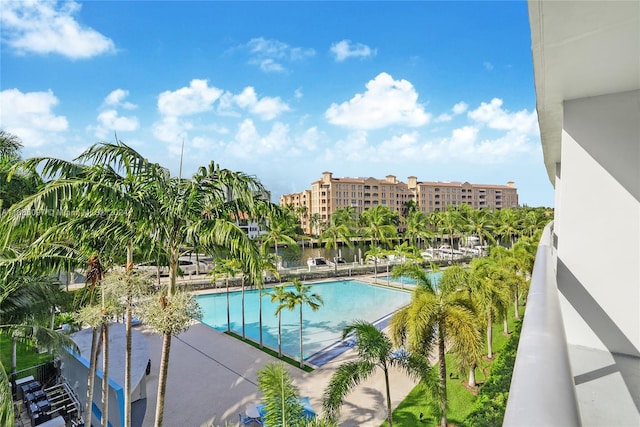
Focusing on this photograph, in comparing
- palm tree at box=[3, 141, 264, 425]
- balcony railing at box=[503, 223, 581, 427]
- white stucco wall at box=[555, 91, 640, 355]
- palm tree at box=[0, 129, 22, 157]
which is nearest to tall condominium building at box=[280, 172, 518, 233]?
palm tree at box=[0, 129, 22, 157]

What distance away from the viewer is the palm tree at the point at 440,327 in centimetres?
844

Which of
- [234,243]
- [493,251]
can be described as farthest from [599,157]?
[493,251]

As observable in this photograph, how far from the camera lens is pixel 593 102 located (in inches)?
98.3

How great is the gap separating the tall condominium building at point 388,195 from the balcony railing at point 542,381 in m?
66.7

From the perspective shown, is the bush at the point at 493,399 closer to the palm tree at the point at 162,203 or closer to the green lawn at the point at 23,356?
the palm tree at the point at 162,203

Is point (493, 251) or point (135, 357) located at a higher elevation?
point (493, 251)

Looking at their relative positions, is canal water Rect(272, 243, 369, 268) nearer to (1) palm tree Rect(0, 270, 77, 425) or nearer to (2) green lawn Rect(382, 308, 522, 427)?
(2) green lawn Rect(382, 308, 522, 427)

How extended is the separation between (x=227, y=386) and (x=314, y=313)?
9.89 m

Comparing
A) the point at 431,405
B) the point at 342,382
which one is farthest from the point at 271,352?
the point at 342,382

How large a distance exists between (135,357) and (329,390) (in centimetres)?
657

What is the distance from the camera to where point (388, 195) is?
262ft

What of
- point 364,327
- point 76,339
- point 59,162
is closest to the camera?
point 59,162

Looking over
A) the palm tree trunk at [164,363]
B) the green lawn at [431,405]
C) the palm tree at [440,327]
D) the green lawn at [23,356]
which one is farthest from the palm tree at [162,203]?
the green lawn at [23,356]

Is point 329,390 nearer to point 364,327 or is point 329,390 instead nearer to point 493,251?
point 364,327
